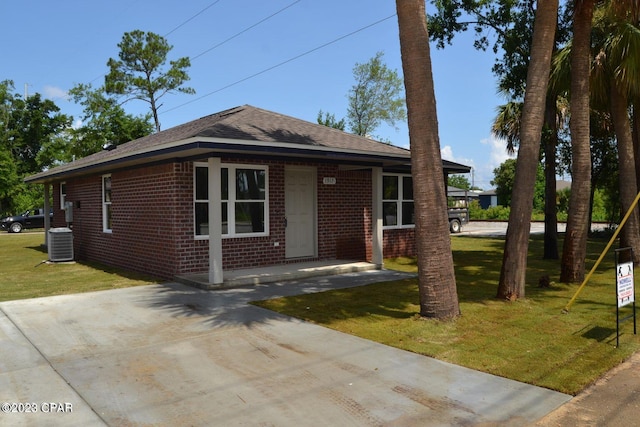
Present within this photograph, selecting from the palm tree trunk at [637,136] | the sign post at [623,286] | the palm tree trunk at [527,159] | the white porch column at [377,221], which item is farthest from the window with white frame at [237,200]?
the palm tree trunk at [637,136]

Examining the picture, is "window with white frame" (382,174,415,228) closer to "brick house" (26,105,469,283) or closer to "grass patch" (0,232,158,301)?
"brick house" (26,105,469,283)

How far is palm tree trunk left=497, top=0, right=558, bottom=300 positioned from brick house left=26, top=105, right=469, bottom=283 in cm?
387

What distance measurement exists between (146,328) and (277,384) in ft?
9.30

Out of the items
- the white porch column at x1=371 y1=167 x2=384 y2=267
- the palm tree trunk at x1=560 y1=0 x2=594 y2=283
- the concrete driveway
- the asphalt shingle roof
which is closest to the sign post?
the concrete driveway

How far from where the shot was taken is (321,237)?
1291 cm

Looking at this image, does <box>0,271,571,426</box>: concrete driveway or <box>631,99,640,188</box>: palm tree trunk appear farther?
<box>631,99,640,188</box>: palm tree trunk

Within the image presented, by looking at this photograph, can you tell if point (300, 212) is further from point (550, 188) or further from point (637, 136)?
point (637, 136)

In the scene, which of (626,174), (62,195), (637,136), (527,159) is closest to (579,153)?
(527,159)

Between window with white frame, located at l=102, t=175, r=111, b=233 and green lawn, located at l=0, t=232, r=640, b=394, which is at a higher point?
window with white frame, located at l=102, t=175, r=111, b=233

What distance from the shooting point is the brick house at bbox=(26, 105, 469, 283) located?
9875mm

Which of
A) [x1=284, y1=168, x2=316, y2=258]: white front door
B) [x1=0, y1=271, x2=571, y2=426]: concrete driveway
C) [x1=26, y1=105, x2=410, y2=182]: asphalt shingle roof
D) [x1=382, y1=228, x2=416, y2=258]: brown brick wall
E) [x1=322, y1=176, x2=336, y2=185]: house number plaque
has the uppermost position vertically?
[x1=26, y1=105, x2=410, y2=182]: asphalt shingle roof

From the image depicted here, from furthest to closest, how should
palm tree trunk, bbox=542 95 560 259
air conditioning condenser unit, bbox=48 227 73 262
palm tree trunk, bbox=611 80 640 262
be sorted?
palm tree trunk, bbox=542 95 560 259
air conditioning condenser unit, bbox=48 227 73 262
palm tree trunk, bbox=611 80 640 262

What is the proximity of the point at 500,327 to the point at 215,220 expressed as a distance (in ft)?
18.1

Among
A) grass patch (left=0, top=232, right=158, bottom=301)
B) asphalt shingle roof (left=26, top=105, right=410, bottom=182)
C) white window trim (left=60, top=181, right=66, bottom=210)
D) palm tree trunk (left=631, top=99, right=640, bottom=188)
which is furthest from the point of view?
white window trim (left=60, top=181, right=66, bottom=210)
